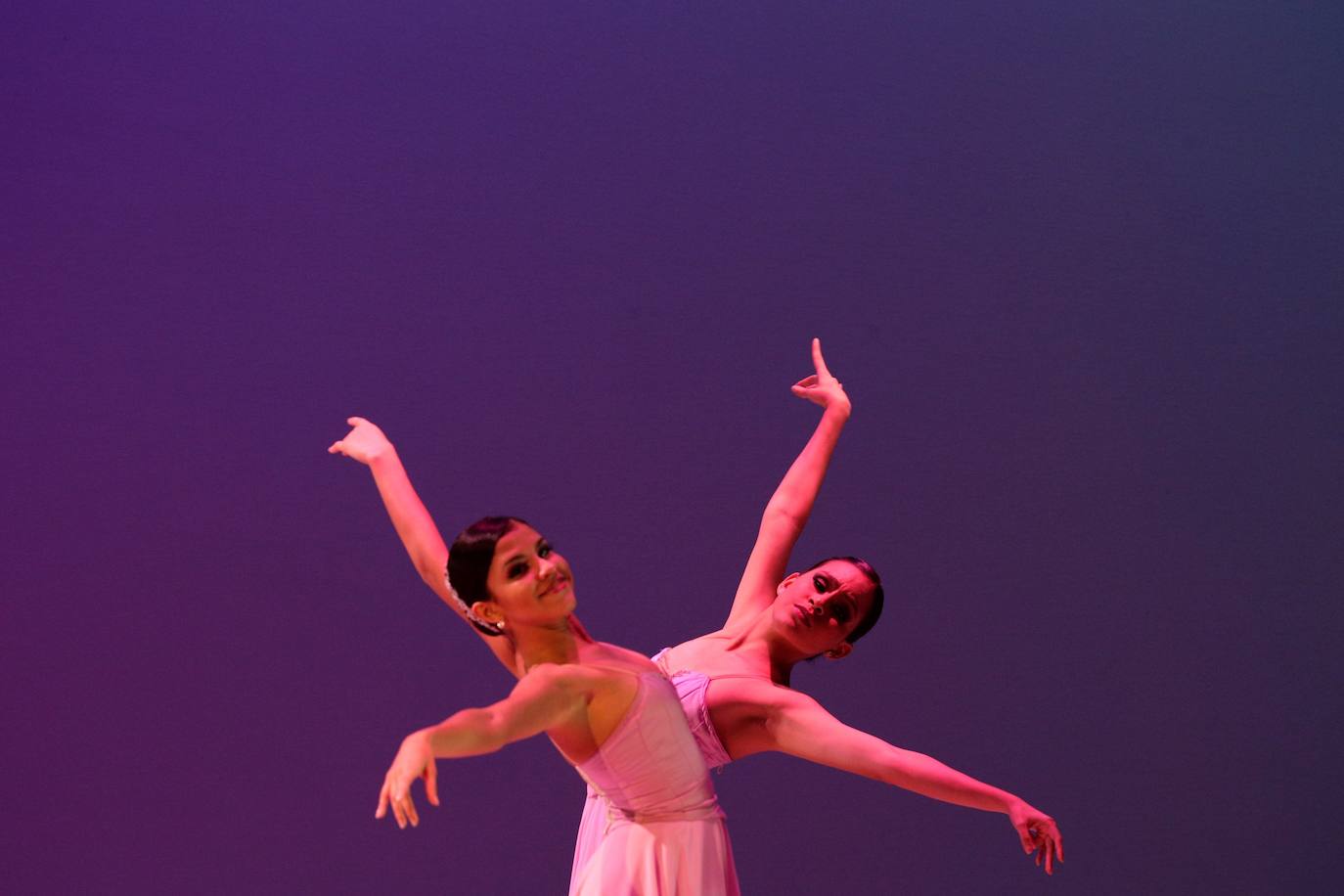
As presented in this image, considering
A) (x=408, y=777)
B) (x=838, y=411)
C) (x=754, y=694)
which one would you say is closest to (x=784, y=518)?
(x=838, y=411)

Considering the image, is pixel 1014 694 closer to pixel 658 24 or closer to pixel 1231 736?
pixel 1231 736

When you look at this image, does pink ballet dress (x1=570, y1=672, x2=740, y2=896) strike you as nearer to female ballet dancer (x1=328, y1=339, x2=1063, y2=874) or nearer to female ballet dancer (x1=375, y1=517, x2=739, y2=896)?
female ballet dancer (x1=375, y1=517, x2=739, y2=896)

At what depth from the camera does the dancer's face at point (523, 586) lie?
2209 mm

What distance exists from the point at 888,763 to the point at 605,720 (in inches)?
21.2

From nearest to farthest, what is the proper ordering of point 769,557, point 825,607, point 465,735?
point 465,735 < point 825,607 < point 769,557

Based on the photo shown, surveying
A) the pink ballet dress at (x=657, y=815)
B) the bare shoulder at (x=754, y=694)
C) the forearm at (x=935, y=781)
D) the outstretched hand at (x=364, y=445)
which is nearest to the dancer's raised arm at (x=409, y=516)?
the outstretched hand at (x=364, y=445)

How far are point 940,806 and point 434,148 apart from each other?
7.45ft

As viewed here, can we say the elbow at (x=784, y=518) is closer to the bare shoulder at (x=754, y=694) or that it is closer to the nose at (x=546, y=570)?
the bare shoulder at (x=754, y=694)

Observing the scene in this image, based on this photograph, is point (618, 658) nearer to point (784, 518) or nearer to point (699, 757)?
point (699, 757)

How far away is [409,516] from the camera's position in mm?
2586

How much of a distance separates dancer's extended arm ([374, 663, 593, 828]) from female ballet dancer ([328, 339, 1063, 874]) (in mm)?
294

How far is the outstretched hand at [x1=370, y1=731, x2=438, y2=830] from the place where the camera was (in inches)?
63.9

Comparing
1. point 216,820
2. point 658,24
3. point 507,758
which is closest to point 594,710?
point 507,758

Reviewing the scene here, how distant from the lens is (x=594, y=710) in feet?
7.15
